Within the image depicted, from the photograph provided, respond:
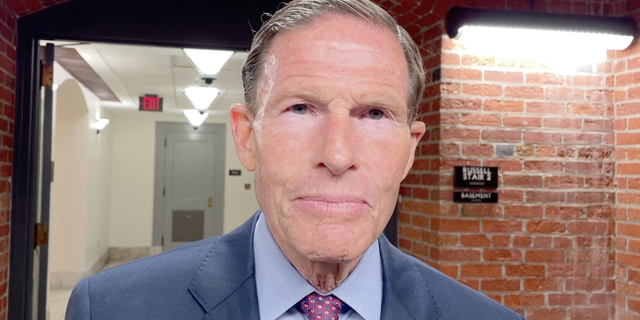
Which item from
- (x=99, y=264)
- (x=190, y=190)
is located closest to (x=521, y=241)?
(x=99, y=264)

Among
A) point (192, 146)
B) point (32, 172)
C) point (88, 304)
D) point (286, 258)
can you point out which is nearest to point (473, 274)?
point (286, 258)

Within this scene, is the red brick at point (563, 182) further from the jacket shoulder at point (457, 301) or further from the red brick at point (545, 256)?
the jacket shoulder at point (457, 301)

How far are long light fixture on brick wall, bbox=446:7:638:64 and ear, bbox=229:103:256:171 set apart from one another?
1746 millimetres

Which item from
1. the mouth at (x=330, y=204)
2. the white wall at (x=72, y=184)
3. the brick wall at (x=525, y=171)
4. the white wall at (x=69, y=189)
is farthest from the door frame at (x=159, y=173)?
the mouth at (x=330, y=204)

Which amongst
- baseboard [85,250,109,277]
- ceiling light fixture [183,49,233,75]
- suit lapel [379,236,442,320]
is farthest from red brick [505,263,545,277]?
baseboard [85,250,109,277]

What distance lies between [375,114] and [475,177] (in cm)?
180

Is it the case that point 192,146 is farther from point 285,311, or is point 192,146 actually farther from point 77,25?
point 285,311

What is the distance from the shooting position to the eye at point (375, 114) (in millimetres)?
885

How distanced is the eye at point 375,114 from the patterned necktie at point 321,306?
1.07 feet

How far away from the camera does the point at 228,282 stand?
3.13ft

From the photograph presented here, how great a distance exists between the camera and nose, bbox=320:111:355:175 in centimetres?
81

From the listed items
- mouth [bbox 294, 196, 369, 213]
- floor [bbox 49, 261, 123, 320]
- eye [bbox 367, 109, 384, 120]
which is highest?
eye [bbox 367, 109, 384, 120]

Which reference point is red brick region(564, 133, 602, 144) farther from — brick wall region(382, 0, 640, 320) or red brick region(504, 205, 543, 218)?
red brick region(504, 205, 543, 218)

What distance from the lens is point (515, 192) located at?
261cm
